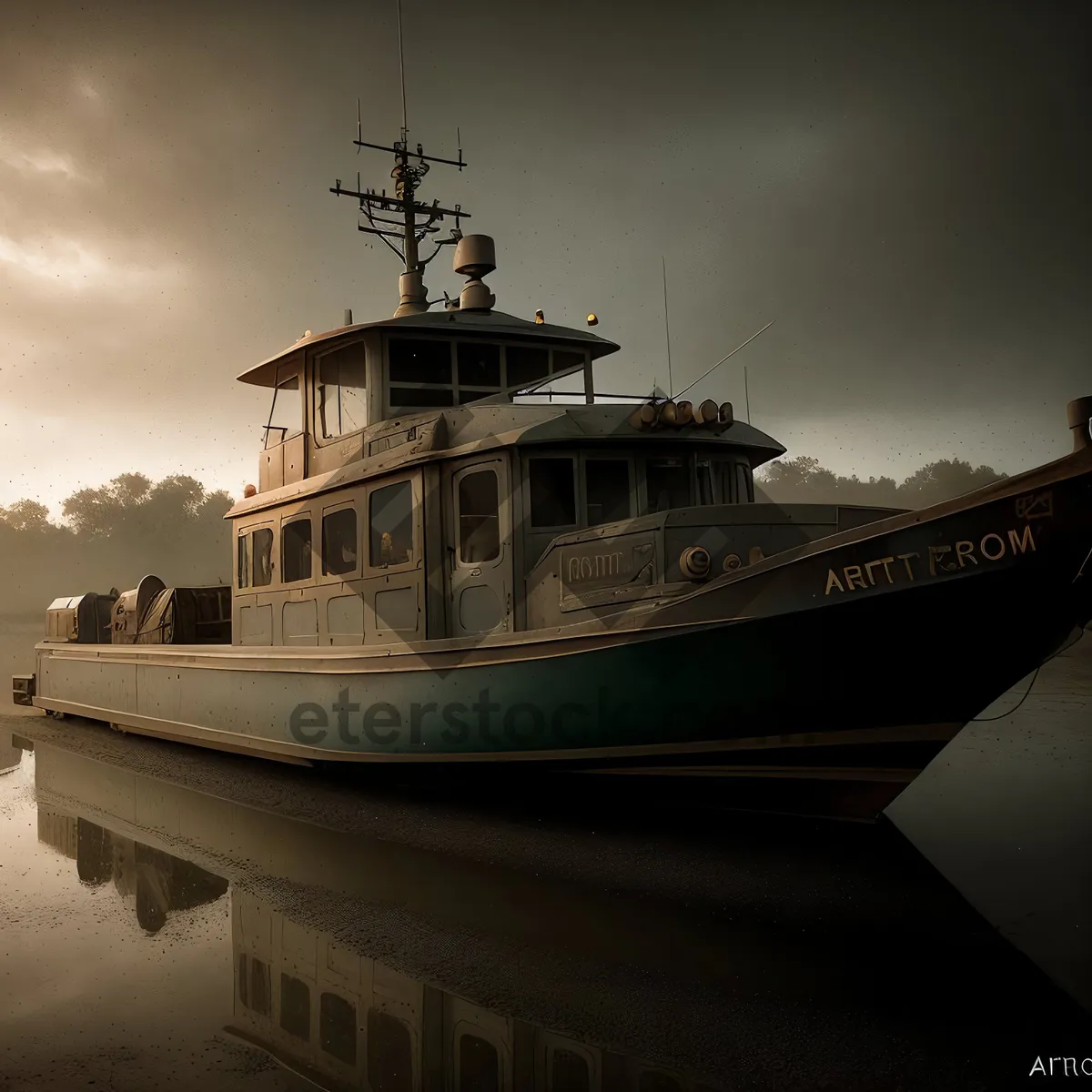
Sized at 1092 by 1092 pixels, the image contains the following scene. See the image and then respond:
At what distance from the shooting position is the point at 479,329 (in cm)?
858

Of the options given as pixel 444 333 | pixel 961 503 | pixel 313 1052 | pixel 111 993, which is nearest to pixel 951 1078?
pixel 313 1052

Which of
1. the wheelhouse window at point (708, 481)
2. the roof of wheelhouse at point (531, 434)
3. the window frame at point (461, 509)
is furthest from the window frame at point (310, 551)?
the wheelhouse window at point (708, 481)

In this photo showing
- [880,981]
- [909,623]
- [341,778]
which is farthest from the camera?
[341,778]

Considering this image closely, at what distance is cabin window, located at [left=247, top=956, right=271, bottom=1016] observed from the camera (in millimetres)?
3957

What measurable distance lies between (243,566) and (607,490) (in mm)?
5008

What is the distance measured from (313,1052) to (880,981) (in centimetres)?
248

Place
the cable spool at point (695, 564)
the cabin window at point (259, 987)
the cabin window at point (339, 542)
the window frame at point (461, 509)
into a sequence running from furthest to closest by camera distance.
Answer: the cabin window at point (339, 542)
the window frame at point (461, 509)
the cable spool at point (695, 564)
the cabin window at point (259, 987)

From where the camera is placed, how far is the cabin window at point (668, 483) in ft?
24.1

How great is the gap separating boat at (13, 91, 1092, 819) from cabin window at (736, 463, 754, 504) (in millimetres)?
33

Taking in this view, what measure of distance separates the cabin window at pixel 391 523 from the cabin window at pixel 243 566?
2.76 meters

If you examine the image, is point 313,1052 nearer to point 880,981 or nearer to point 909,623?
point 880,981

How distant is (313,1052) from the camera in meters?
3.56

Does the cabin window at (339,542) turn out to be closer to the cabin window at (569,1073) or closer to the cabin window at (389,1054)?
the cabin window at (389,1054)

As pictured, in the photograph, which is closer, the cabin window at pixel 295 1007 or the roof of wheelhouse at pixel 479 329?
the cabin window at pixel 295 1007
